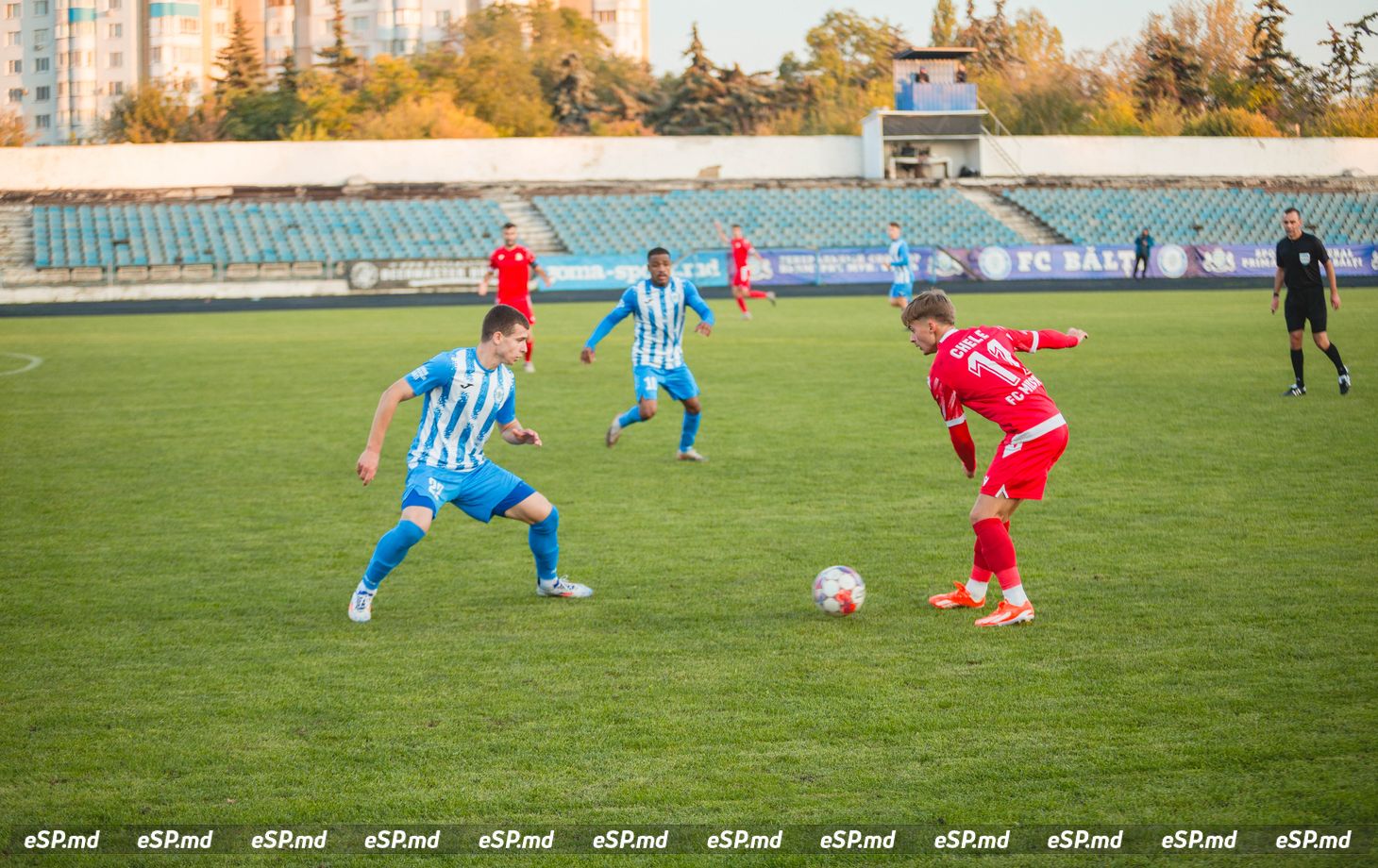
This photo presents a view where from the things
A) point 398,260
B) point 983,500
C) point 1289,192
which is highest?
point 1289,192

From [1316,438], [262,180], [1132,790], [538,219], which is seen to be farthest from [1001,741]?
[262,180]

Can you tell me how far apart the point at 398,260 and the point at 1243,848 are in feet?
120

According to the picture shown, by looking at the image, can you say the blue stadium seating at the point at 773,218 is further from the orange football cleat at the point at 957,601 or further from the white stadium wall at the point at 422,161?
the orange football cleat at the point at 957,601

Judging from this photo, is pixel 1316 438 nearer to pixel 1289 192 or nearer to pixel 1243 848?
pixel 1243 848

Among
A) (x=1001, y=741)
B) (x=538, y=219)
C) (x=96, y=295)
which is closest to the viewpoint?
A: (x=1001, y=741)

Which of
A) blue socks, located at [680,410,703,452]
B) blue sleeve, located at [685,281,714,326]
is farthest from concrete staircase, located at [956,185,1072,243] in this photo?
blue socks, located at [680,410,703,452]

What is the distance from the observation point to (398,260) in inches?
1508

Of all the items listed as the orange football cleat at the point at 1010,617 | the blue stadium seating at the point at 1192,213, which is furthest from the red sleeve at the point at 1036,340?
the blue stadium seating at the point at 1192,213

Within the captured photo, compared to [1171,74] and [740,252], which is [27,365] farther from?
[1171,74]

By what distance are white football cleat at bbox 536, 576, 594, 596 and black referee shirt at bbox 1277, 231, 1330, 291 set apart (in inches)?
407

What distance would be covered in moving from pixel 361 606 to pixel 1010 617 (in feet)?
11.0

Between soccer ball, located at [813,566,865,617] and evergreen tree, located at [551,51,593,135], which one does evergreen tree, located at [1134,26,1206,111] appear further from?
soccer ball, located at [813,566,865,617]

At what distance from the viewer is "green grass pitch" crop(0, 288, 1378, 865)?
4.45 m

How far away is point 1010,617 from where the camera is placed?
6.32m
